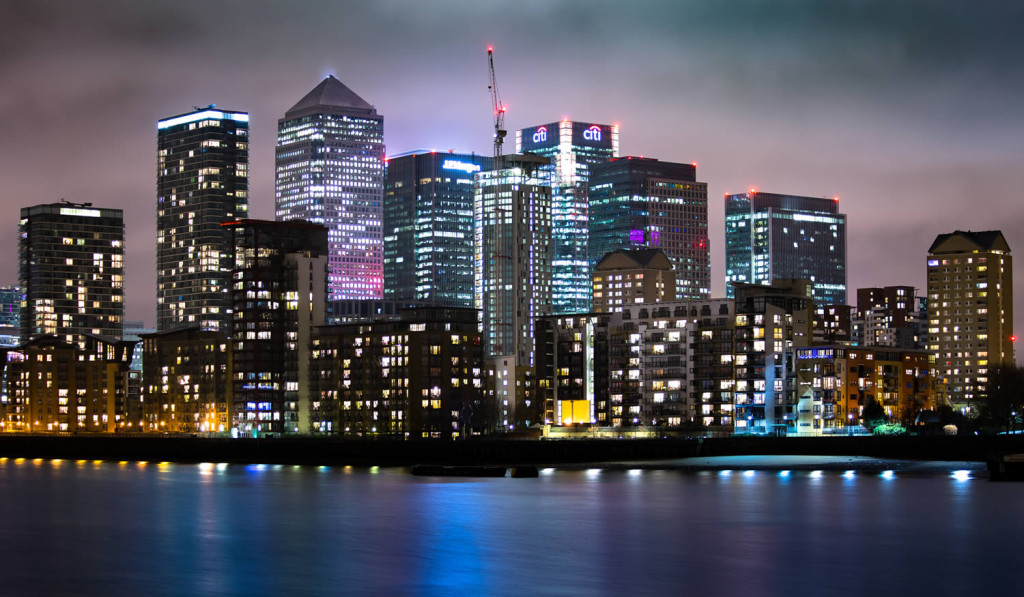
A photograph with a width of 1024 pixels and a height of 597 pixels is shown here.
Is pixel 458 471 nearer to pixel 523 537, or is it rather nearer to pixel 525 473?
pixel 525 473

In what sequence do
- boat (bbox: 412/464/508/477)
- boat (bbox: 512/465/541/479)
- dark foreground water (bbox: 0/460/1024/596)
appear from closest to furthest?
1. dark foreground water (bbox: 0/460/1024/596)
2. boat (bbox: 512/465/541/479)
3. boat (bbox: 412/464/508/477)

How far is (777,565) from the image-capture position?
85750mm

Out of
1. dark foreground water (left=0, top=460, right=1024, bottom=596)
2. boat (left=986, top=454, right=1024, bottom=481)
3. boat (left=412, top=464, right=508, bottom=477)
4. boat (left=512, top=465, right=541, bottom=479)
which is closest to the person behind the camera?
dark foreground water (left=0, top=460, right=1024, bottom=596)

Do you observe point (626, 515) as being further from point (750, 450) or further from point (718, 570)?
point (750, 450)

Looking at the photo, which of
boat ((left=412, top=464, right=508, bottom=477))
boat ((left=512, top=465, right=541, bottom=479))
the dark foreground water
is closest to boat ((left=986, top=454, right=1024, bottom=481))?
the dark foreground water

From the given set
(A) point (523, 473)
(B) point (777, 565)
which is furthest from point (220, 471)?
(B) point (777, 565)

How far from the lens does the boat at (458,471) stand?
547ft

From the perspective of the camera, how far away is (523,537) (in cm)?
9988

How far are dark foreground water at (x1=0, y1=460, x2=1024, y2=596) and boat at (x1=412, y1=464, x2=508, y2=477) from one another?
1162 cm

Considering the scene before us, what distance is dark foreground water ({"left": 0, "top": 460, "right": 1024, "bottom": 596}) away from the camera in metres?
79.9

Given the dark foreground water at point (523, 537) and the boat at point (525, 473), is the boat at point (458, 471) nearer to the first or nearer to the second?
the boat at point (525, 473)

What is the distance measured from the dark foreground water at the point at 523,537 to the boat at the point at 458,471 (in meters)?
11.6

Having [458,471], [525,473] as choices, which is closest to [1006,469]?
[525,473]

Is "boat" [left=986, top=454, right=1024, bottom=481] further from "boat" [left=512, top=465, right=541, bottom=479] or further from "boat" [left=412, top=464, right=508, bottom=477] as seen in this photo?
"boat" [left=412, top=464, right=508, bottom=477]
